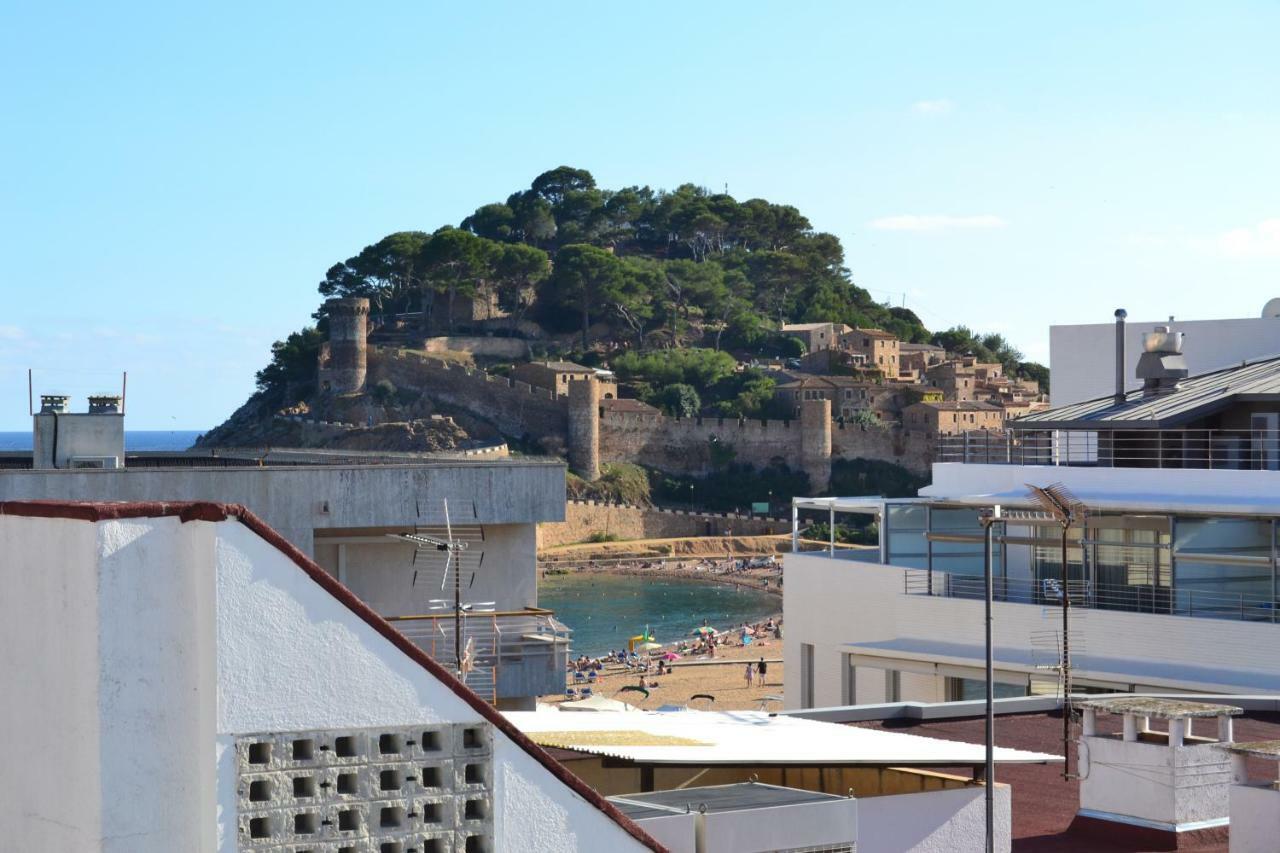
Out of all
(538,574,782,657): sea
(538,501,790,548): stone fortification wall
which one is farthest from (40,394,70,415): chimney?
(538,501,790,548): stone fortification wall

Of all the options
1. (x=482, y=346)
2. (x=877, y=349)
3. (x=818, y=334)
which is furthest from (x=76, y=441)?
(x=818, y=334)

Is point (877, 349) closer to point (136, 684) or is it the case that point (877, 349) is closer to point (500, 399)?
point (500, 399)

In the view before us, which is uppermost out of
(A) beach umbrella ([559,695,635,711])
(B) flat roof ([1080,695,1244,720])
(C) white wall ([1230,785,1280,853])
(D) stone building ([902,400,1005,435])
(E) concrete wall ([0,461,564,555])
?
(D) stone building ([902,400,1005,435])

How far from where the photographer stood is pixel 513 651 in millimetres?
12305

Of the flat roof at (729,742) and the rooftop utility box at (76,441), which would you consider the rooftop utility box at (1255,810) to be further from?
the rooftop utility box at (76,441)

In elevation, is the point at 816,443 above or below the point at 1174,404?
above

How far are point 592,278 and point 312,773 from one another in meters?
78.0

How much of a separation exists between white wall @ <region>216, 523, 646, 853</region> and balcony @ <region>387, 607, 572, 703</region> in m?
7.11

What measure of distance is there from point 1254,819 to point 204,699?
17.3ft

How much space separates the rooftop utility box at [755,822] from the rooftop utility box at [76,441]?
781cm

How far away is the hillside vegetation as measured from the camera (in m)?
80.0

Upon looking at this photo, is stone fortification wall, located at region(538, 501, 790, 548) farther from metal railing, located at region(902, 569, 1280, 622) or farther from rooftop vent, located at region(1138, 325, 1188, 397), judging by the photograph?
metal railing, located at region(902, 569, 1280, 622)

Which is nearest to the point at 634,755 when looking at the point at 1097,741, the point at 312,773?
the point at 312,773

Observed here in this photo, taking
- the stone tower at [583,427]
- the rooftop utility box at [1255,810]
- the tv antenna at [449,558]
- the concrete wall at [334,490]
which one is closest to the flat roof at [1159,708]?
the rooftop utility box at [1255,810]
